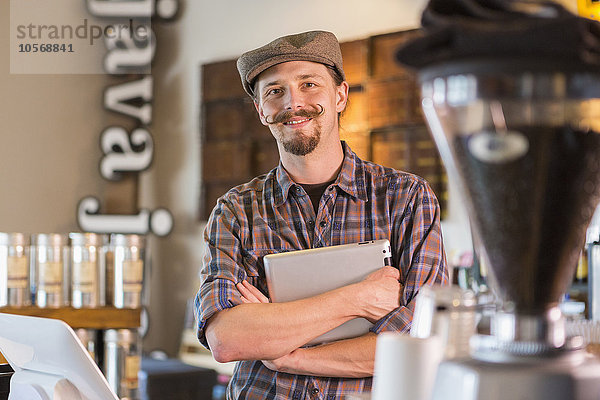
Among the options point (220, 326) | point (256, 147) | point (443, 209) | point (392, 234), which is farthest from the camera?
point (256, 147)

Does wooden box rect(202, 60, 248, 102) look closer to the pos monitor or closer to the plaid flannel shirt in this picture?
the plaid flannel shirt

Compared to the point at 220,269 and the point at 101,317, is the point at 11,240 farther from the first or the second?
the point at 220,269

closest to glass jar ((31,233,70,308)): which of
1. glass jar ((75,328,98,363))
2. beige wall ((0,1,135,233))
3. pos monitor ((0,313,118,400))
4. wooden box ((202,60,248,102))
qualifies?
glass jar ((75,328,98,363))

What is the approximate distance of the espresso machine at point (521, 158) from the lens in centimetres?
76

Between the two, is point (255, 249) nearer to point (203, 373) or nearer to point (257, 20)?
point (203, 373)

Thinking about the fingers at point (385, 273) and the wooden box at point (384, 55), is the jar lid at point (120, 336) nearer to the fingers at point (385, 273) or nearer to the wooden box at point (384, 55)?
the fingers at point (385, 273)

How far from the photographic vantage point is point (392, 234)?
1.94 meters

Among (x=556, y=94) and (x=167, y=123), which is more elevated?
(x=167, y=123)

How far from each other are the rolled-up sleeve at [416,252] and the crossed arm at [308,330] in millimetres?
42

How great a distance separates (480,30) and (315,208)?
1.27 metres

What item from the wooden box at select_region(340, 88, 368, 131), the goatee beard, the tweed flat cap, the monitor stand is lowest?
the monitor stand

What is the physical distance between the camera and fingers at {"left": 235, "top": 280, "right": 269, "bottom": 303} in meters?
1.87

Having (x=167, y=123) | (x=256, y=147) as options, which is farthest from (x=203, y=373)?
(x=167, y=123)

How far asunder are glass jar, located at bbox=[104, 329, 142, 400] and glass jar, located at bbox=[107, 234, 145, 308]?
12 cm
